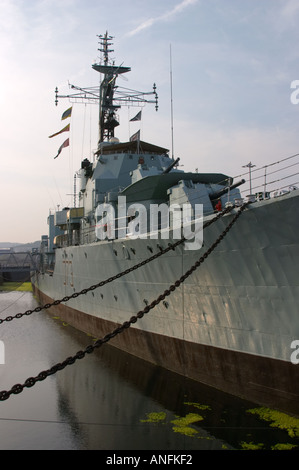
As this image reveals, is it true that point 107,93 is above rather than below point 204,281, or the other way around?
above

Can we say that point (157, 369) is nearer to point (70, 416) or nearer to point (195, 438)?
point (70, 416)

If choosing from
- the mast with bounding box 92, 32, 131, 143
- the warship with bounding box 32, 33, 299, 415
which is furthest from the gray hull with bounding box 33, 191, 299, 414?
the mast with bounding box 92, 32, 131, 143

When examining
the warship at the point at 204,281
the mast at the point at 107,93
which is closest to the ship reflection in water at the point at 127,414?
the warship at the point at 204,281

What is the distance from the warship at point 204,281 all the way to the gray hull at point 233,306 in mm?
21

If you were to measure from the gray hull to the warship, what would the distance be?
0.02m

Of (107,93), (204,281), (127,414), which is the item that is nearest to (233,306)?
(204,281)

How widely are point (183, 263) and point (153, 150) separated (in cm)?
1033

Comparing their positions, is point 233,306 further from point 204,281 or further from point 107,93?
point 107,93

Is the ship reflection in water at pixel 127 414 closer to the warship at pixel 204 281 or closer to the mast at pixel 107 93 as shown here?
the warship at pixel 204 281

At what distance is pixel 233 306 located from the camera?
837 centimetres

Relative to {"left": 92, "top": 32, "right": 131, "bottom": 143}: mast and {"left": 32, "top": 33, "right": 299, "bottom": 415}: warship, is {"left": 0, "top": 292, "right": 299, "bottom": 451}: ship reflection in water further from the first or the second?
{"left": 92, "top": 32, "right": 131, "bottom": 143}: mast

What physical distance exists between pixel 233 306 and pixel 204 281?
3.21ft
